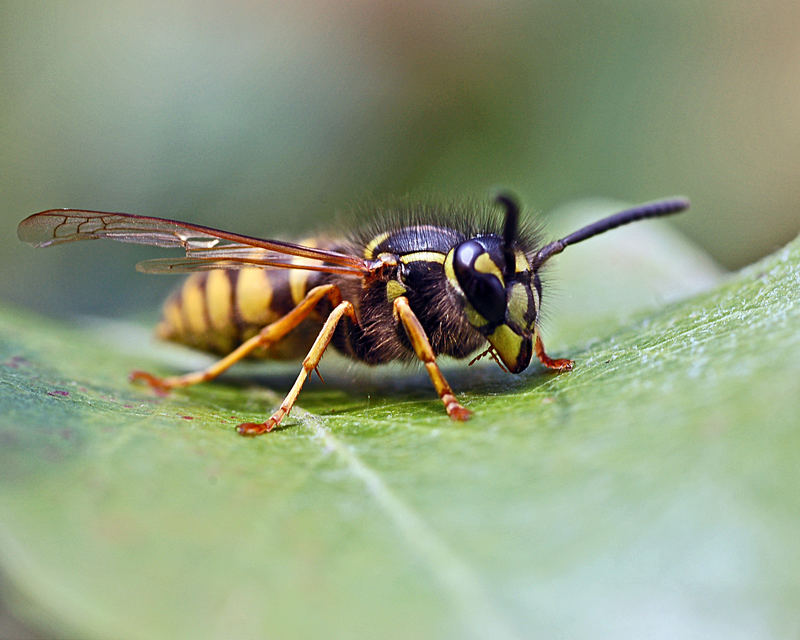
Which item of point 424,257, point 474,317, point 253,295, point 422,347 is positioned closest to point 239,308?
point 253,295

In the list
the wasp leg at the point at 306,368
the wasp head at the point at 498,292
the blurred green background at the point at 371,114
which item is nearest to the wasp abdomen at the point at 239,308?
the wasp leg at the point at 306,368

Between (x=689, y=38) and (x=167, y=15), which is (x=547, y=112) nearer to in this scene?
(x=689, y=38)

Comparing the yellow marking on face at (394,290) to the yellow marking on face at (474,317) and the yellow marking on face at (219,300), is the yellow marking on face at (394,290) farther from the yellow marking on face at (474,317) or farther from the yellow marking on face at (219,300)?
the yellow marking on face at (219,300)

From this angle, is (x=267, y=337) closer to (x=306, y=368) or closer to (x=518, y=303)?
(x=306, y=368)

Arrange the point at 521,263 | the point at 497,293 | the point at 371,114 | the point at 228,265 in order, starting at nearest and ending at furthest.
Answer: the point at 497,293 < the point at 521,263 < the point at 228,265 < the point at 371,114

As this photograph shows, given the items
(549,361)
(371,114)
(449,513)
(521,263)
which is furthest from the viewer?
(371,114)

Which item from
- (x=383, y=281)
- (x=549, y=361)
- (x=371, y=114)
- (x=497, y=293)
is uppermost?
(x=371, y=114)

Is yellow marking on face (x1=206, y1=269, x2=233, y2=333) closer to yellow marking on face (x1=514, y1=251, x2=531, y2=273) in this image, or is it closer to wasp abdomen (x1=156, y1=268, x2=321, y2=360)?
wasp abdomen (x1=156, y1=268, x2=321, y2=360)

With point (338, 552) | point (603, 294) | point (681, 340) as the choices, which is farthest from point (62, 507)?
point (603, 294)
